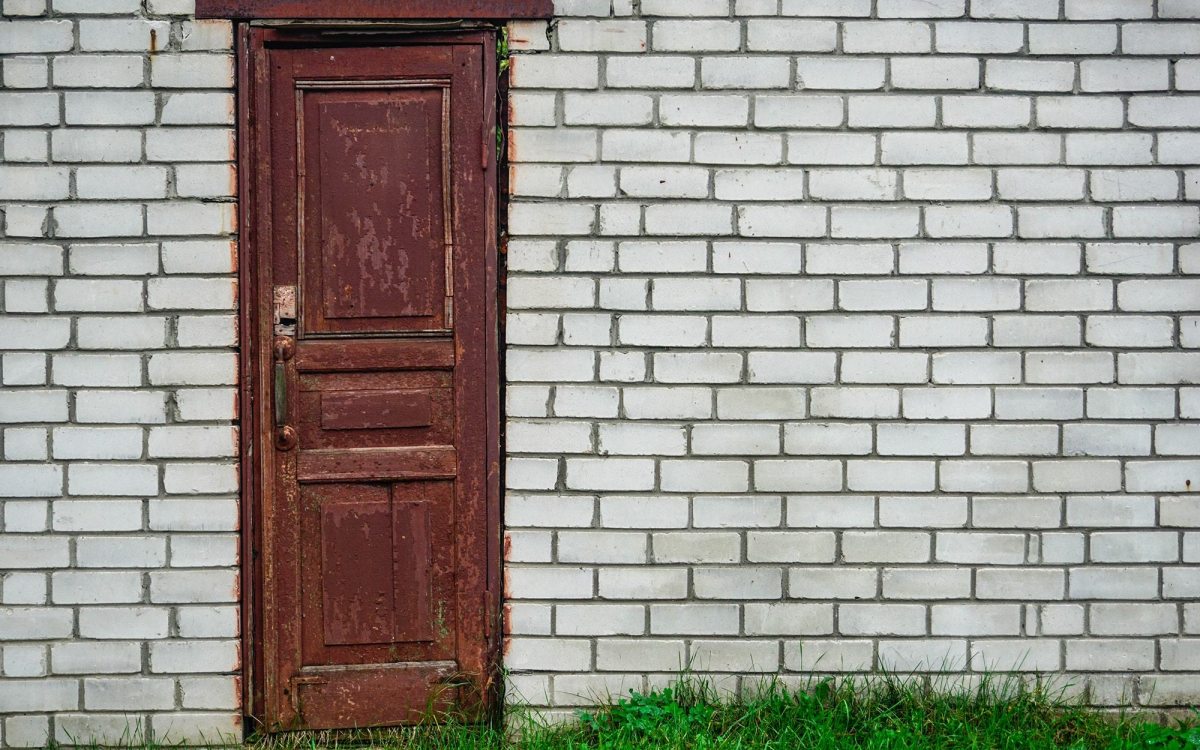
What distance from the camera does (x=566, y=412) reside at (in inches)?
115

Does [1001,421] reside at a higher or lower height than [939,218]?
lower

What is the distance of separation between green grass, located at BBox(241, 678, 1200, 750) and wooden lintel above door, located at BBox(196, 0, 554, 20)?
2.22 meters

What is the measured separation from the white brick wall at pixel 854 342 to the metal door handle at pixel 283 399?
72 centimetres

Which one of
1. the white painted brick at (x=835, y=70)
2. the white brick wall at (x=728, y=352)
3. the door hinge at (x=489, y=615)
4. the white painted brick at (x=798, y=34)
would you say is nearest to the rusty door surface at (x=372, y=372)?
the door hinge at (x=489, y=615)

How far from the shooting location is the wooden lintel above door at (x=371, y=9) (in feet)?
9.35

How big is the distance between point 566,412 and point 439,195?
32.1 inches

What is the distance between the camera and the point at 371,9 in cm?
286

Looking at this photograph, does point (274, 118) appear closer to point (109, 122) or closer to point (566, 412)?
point (109, 122)

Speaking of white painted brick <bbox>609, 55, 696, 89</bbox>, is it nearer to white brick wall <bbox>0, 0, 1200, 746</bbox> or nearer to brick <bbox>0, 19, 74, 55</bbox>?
white brick wall <bbox>0, 0, 1200, 746</bbox>

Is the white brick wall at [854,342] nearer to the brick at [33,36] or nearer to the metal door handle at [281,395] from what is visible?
the metal door handle at [281,395]

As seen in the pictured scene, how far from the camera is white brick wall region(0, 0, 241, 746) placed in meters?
2.85

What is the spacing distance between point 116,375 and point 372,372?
79cm

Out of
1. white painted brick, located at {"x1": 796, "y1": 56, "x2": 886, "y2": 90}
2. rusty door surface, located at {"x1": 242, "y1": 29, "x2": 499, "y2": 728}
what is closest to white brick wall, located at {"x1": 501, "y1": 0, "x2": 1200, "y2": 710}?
white painted brick, located at {"x1": 796, "y1": 56, "x2": 886, "y2": 90}

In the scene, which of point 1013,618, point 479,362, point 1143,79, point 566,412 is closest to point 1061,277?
point 1143,79
